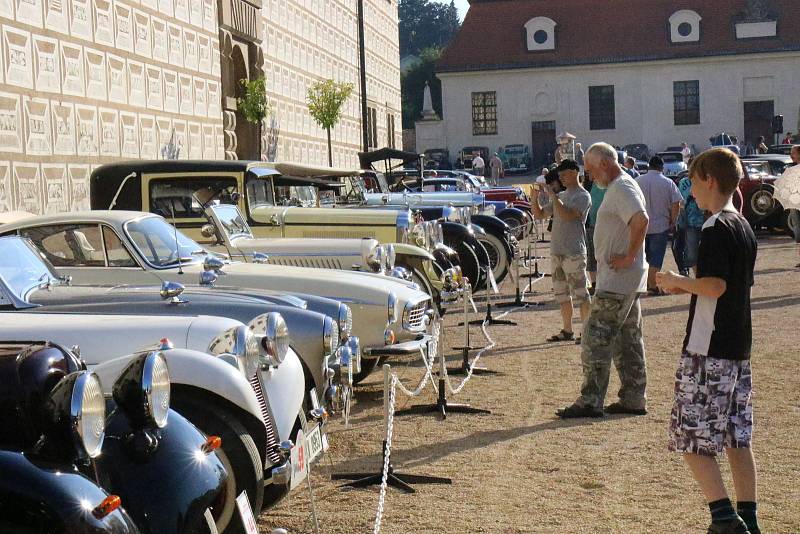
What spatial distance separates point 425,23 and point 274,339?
4918 inches

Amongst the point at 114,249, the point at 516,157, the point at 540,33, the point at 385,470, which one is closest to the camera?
the point at 385,470

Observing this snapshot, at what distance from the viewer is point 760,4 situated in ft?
219

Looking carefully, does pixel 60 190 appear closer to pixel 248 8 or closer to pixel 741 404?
pixel 248 8

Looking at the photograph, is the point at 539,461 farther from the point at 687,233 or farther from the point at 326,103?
the point at 326,103

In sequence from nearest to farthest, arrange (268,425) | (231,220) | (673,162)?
(268,425) → (231,220) → (673,162)

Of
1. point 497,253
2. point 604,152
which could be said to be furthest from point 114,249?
point 497,253

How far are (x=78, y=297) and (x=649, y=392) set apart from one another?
15.3 ft

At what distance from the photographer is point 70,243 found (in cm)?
832

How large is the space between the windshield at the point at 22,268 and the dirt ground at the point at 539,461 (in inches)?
75.0

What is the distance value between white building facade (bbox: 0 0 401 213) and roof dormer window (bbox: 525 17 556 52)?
105ft

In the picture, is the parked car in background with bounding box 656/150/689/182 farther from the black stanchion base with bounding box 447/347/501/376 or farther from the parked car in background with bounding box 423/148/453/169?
the black stanchion base with bounding box 447/347/501/376

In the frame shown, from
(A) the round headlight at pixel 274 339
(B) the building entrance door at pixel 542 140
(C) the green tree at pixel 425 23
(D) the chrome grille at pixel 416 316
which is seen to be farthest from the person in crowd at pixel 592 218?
(C) the green tree at pixel 425 23

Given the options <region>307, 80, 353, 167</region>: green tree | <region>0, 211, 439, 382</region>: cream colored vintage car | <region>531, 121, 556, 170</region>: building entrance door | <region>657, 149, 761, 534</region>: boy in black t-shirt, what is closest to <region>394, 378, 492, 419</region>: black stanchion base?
<region>0, 211, 439, 382</region>: cream colored vintage car

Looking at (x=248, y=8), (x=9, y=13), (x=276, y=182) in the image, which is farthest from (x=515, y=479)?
(x=248, y=8)
